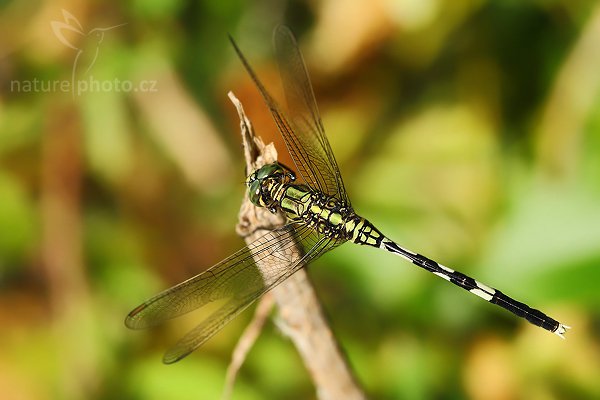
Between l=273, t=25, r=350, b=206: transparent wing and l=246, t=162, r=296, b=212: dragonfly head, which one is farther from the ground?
l=273, t=25, r=350, b=206: transparent wing

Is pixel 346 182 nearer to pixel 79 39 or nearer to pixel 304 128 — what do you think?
pixel 304 128

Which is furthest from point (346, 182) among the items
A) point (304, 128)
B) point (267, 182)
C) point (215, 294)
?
point (215, 294)

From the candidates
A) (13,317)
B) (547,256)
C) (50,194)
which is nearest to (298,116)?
(547,256)

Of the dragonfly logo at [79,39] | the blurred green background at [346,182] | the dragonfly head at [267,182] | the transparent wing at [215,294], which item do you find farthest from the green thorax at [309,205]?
the dragonfly logo at [79,39]

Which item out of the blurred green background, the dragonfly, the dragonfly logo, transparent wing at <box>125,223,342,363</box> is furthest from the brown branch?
the dragonfly logo

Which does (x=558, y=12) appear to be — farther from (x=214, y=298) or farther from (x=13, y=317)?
(x=13, y=317)

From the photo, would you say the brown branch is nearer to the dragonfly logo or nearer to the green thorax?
the green thorax

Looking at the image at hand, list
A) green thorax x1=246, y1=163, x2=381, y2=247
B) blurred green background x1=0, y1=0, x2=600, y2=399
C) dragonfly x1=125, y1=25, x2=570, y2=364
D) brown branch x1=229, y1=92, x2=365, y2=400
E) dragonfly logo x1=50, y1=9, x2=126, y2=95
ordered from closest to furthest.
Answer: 1. brown branch x1=229, y1=92, x2=365, y2=400
2. dragonfly x1=125, y1=25, x2=570, y2=364
3. green thorax x1=246, y1=163, x2=381, y2=247
4. blurred green background x1=0, y1=0, x2=600, y2=399
5. dragonfly logo x1=50, y1=9, x2=126, y2=95

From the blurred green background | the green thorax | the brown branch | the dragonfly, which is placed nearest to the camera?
the brown branch

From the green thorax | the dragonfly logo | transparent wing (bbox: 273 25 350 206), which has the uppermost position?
the dragonfly logo
